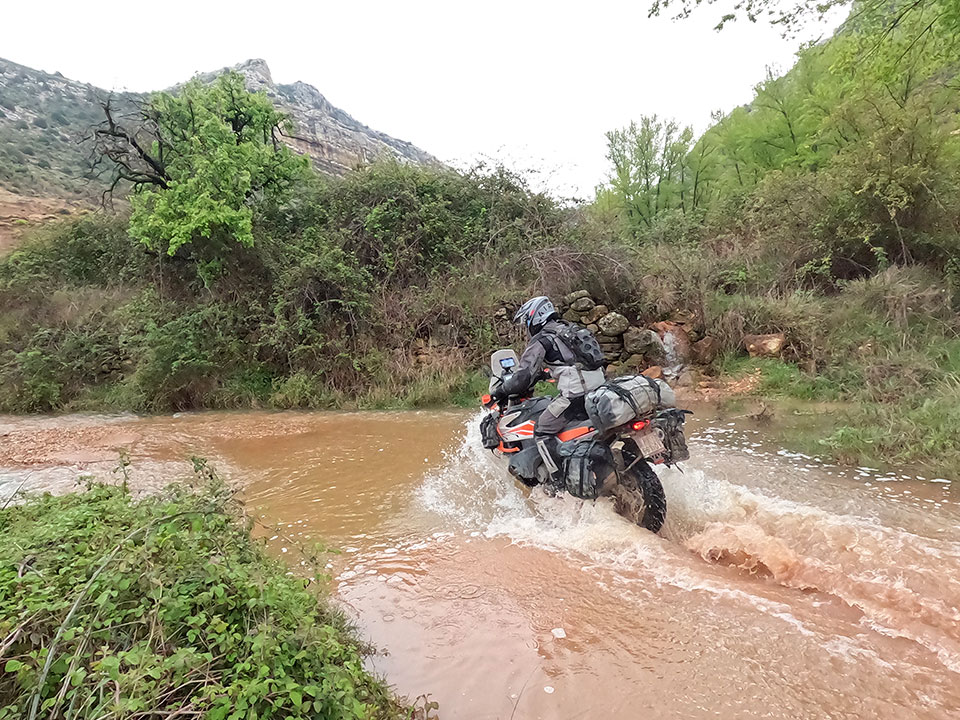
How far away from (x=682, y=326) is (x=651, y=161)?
40.3 ft

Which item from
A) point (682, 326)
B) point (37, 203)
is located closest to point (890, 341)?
point (682, 326)

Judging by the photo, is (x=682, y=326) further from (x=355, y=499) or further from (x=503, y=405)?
(x=355, y=499)

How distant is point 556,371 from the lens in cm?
520

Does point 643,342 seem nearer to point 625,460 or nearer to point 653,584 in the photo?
point 625,460

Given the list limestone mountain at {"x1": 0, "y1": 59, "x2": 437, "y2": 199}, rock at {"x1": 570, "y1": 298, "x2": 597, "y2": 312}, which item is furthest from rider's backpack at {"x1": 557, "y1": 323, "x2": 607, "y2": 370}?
limestone mountain at {"x1": 0, "y1": 59, "x2": 437, "y2": 199}

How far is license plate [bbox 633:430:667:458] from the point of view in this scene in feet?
15.2

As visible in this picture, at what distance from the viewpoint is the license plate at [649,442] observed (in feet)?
15.2

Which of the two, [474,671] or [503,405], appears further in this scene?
[503,405]

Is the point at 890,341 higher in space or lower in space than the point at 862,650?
higher

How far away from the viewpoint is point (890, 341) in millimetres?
9766

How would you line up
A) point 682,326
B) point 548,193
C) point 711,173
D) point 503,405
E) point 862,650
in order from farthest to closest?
point 711,173 → point 548,193 → point 682,326 → point 503,405 → point 862,650

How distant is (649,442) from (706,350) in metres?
7.60

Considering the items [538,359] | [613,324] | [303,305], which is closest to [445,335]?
[303,305]

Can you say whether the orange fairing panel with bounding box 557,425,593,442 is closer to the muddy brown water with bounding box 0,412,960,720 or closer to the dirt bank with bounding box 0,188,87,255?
the muddy brown water with bounding box 0,412,960,720
